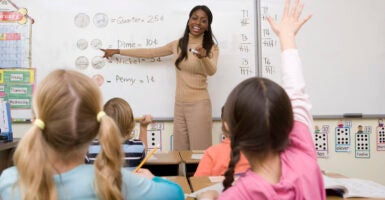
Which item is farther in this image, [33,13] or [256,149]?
[33,13]

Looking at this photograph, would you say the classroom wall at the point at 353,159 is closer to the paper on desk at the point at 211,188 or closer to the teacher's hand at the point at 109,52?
the teacher's hand at the point at 109,52

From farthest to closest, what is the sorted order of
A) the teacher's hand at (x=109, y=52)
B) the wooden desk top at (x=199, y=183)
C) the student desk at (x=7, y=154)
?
the teacher's hand at (x=109, y=52) < the student desk at (x=7, y=154) < the wooden desk top at (x=199, y=183)

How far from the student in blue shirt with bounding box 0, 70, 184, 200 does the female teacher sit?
229cm

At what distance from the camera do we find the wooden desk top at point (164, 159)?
230 centimetres

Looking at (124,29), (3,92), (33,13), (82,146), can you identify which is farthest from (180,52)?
(82,146)

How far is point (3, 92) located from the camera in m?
3.49

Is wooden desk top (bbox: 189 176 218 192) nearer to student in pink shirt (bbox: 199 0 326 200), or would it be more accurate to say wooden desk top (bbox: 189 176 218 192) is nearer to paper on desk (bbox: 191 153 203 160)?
student in pink shirt (bbox: 199 0 326 200)

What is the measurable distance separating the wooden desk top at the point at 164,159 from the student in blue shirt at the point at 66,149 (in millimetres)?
1254

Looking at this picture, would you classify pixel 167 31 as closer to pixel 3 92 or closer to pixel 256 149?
pixel 3 92

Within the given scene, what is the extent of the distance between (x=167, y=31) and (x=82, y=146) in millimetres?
2651

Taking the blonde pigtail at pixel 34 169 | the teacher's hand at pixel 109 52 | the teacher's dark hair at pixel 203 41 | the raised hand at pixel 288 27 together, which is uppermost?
the teacher's dark hair at pixel 203 41

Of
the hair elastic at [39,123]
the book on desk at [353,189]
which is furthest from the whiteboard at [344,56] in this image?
the hair elastic at [39,123]

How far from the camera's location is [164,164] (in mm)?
2363

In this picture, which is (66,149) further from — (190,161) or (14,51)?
(14,51)
